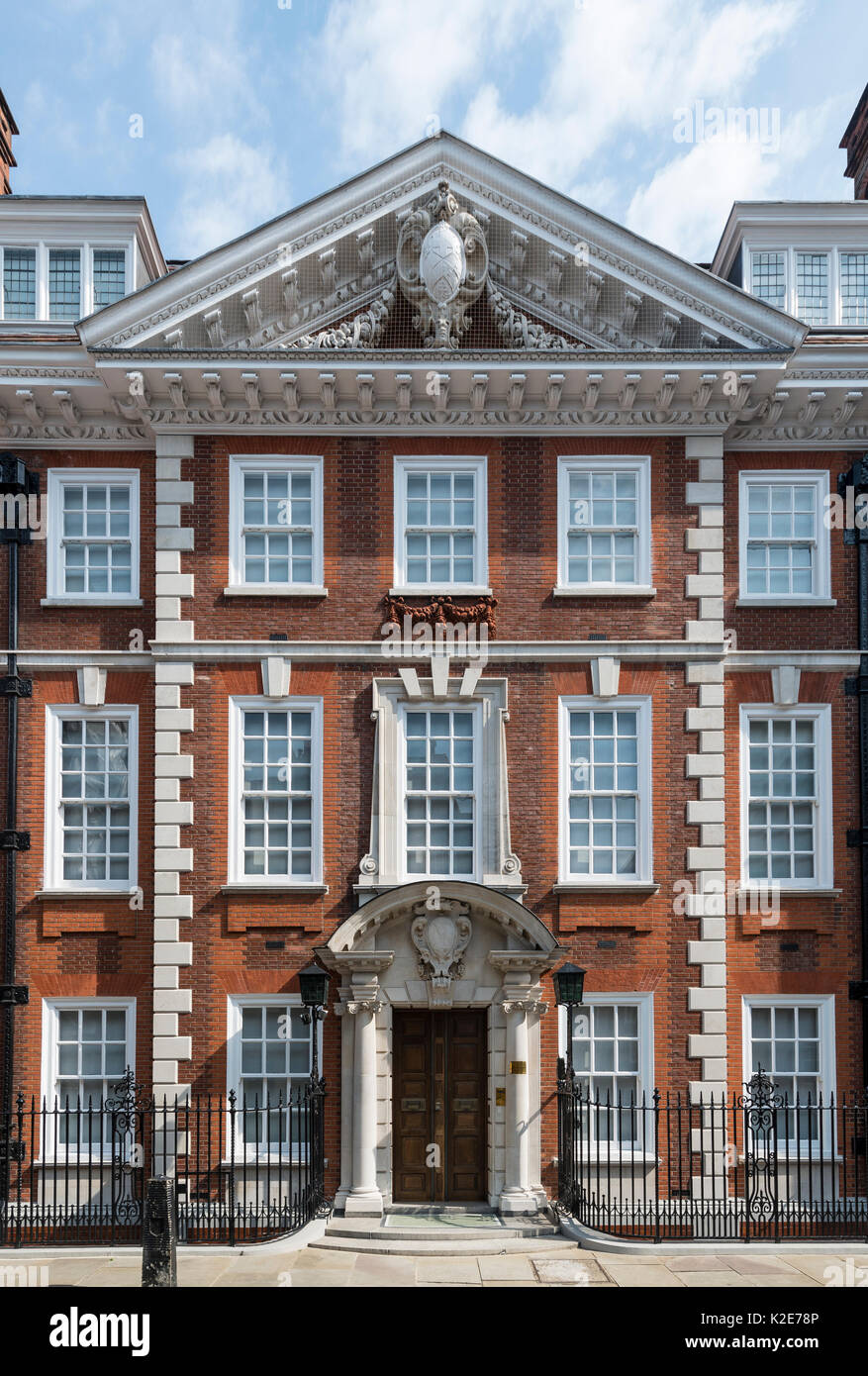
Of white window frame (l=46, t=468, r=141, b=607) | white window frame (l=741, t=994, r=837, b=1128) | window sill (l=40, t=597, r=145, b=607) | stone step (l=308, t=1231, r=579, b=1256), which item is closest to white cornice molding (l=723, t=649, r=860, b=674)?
white window frame (l=741, t=994, r=837, b=1128)

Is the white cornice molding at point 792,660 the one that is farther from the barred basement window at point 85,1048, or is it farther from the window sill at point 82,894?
the barred basement window at point 85,1048

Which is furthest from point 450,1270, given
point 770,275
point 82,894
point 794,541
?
point 770,275

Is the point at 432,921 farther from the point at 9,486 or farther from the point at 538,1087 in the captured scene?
the point at 9,486

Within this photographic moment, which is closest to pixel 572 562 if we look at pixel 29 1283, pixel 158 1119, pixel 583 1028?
pixel 583 1028

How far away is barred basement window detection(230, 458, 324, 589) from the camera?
17.9 meters

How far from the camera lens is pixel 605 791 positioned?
17.6 meters

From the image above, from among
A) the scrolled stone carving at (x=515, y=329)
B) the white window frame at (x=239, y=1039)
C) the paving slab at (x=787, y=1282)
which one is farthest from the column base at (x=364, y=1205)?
the scrolled stone carving at (x=515, y=329)

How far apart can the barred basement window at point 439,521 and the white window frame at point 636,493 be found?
1.11 meters

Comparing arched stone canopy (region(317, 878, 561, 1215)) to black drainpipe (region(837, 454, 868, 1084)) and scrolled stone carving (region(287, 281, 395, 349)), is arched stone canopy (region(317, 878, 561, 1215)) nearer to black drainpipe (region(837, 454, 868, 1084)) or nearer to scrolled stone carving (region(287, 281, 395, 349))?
black drainpipe (region(837, 454, 868, 1084))

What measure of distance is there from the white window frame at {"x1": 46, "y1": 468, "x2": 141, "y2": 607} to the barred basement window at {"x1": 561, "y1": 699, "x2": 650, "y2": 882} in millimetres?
6523

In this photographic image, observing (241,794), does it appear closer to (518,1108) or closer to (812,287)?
(518,1108)

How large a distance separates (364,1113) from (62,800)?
6.07 m

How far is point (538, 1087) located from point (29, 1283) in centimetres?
666

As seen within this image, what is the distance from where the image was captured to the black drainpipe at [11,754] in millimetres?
17109
